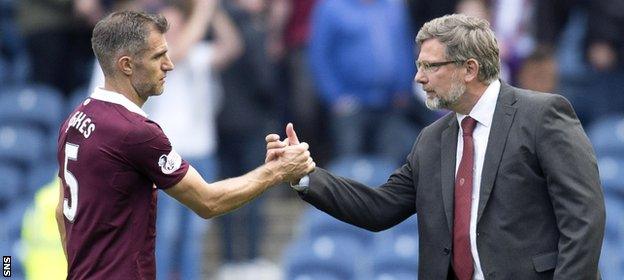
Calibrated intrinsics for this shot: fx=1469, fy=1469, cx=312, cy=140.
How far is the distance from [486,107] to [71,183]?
162 centimetres

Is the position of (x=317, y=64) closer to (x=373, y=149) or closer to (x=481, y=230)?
(x=373, y=149)

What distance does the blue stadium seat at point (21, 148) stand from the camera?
10984mm

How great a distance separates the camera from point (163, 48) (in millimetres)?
5602

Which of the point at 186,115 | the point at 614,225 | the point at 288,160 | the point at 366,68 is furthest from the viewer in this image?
the point at 366,68

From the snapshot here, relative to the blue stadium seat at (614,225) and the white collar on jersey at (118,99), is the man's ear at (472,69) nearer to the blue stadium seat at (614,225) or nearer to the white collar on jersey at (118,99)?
the white collar on jersey at (118,99)

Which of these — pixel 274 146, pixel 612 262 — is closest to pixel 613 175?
pixel 612 262

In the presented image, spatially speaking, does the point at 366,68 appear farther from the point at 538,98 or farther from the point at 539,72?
the point at 538,98

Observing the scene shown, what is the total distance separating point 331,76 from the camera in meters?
10.6

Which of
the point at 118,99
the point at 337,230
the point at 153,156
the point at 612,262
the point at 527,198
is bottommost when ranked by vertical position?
the point at 612,262

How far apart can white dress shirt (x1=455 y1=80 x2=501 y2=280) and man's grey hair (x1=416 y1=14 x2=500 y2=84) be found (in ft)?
0.22

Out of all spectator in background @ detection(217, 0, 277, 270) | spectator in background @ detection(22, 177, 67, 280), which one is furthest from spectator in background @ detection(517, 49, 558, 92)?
spectator in background @ detection(22, 177, 67, 280)

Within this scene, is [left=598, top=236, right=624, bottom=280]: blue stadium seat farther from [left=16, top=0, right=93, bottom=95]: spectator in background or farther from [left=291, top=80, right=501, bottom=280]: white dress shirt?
[left=16, top=0, right=93, bottom=95]: spectator in background

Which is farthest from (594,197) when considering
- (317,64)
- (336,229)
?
(317,64)

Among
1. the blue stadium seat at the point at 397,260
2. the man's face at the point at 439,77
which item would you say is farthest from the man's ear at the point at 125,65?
the blue stadium seat at the point at 397,260
